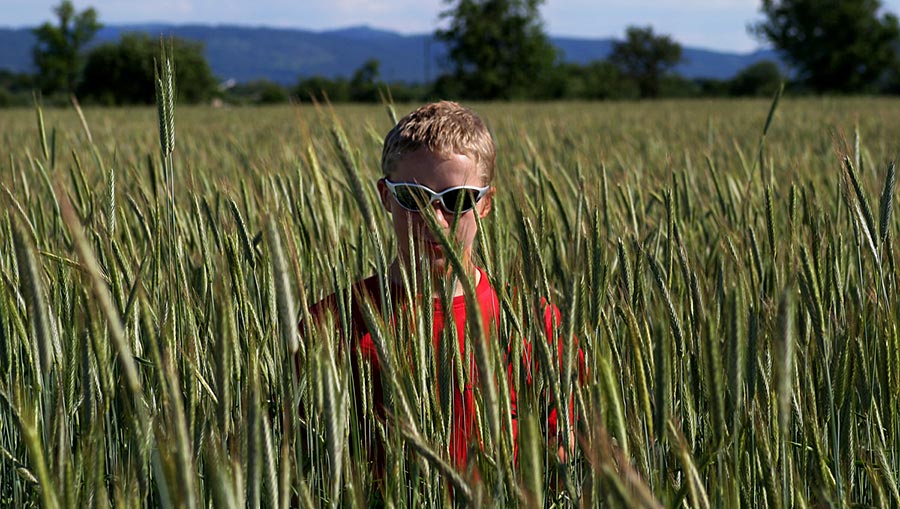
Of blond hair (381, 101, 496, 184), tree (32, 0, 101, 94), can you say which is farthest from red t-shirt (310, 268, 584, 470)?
tree (32, 0, 101, 94)

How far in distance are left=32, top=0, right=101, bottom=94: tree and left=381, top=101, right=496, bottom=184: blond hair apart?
153ft

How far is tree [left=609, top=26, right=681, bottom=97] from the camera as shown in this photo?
59750mm

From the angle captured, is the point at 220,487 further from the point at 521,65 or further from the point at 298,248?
the point at 521,65

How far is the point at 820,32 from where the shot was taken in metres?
40.6

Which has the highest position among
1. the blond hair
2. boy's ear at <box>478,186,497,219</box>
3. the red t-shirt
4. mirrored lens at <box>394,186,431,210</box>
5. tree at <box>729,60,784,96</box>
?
the blond hair

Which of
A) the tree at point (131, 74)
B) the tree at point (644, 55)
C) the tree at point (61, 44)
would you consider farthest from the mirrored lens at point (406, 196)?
the tree at point (644, 55)

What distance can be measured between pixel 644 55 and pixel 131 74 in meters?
34.3

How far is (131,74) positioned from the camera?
38781 millimetres

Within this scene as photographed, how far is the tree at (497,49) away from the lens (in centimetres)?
4097

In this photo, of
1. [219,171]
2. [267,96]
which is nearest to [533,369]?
[219,171]

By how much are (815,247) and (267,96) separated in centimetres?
5478

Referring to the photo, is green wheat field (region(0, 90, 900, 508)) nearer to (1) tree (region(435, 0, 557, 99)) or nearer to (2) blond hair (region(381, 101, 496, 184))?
(2) blond hair (region(381, 101, 496, 184))

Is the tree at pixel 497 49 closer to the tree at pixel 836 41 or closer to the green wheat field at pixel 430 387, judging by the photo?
the tree at pixel 836 41

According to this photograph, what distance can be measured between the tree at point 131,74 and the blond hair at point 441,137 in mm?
36601
